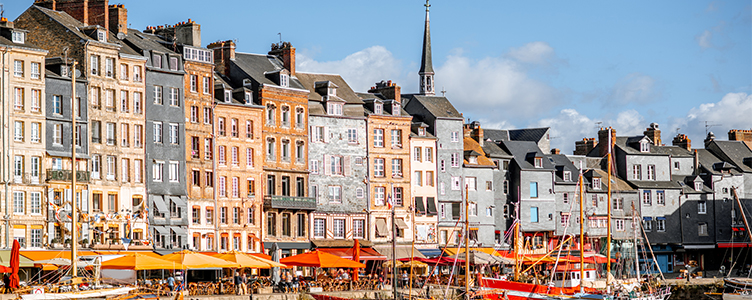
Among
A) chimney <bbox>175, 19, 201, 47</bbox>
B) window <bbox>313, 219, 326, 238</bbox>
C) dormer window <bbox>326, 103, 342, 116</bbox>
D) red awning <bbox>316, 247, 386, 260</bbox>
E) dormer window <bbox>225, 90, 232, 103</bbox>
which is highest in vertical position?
chimney <bbox>175, 19, 201, 47</bbox>

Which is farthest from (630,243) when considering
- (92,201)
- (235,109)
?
(92,201)

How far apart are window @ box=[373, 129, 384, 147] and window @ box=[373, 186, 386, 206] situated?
9.93 feet

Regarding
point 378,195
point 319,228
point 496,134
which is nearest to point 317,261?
point 319,228

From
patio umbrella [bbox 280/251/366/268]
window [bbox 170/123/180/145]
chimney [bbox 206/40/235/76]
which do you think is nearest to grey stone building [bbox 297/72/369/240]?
chimney [bbox 206/40/235/76]

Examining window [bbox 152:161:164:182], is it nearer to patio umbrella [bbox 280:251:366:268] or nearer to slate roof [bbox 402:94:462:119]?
patio umbrella [bbox 280:251:366:268]

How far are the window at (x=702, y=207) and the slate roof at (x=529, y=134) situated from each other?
48.4 feet

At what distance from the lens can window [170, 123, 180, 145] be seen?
67375 mm

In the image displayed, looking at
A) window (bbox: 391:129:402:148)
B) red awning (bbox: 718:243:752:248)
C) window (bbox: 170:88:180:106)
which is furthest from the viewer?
red awning (bbox: 718:243:752:248)

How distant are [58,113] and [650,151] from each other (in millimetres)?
55644

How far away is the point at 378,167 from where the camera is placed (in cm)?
7931

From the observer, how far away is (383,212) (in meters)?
79.1

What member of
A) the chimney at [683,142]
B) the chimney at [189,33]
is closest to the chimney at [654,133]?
the chimney at [683,142]

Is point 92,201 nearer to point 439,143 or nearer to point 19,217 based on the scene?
point 19,217

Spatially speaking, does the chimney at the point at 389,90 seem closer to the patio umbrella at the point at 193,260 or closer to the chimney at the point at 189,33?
the chimney at the point at 189,33
